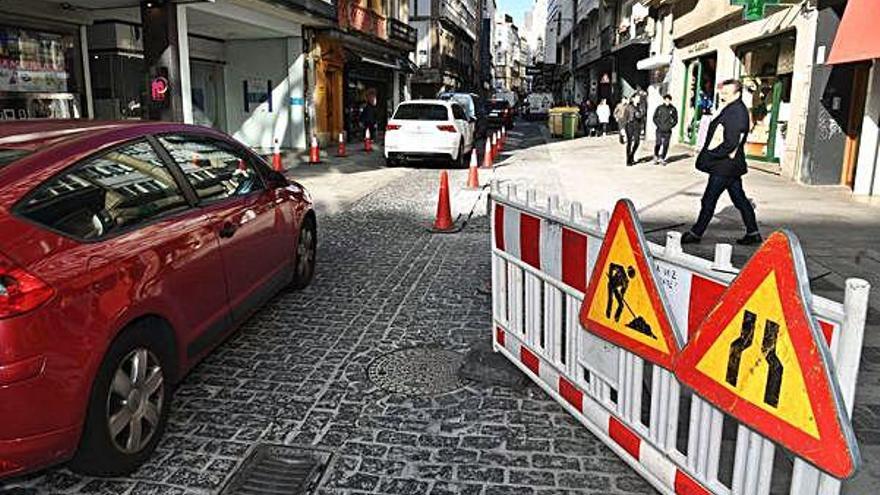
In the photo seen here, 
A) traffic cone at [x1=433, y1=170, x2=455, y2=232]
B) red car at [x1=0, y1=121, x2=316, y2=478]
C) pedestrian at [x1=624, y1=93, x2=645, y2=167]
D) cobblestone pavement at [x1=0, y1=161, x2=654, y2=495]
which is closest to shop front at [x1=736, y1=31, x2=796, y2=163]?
pedestrian at [x1=624, y1=93, x2=645, y2=167]

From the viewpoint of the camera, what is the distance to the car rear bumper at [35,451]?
2.68 meters

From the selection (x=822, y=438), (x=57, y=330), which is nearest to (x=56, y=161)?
(x=57, y=330)

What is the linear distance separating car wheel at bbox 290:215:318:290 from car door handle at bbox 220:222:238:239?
60.0 inches

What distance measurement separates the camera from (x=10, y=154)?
324 centimetres

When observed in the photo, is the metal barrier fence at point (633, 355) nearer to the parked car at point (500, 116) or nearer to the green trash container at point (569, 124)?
the green trash container at point (569, 124)

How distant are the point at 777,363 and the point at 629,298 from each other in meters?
0.88

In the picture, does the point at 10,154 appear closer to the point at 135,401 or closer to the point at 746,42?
the point at 135,401

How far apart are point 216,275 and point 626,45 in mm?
28174

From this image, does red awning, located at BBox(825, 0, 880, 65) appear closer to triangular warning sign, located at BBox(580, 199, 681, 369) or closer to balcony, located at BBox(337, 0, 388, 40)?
triangular warning sign, located at BBox(580, 199, 681, 369)

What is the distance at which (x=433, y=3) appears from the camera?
1863 inches

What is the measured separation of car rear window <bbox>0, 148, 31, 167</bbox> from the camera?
316 cm

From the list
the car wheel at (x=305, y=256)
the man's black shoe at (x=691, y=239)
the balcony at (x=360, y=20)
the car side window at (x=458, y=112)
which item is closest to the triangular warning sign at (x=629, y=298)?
the car wheel at (x=305, y=256)

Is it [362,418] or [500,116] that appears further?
[500,116]

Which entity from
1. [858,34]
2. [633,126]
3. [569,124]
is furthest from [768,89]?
[569,124]
